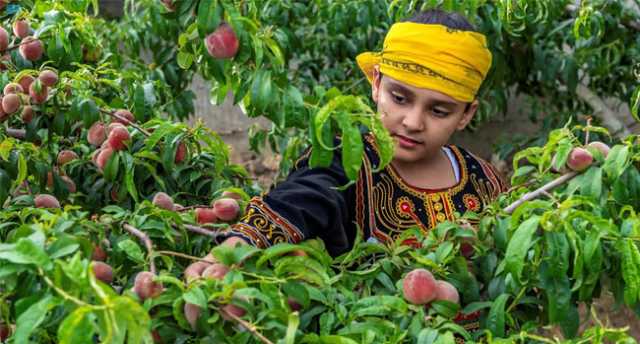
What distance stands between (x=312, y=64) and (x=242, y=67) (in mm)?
2570

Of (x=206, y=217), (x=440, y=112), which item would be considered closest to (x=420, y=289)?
(x=206, y=217)

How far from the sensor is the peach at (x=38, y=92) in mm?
2141

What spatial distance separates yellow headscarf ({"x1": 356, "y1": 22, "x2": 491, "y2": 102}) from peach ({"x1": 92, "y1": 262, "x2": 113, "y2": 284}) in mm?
802

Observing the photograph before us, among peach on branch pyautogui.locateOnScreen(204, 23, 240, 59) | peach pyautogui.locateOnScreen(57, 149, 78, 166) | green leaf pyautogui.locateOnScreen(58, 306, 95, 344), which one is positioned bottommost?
peach pyautogui.locateOnScreen(57, 149, 78, 166)

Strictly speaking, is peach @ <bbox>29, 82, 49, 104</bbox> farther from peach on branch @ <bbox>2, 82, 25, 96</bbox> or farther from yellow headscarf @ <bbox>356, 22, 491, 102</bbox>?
yellow headscarf @ <bbox>356, 22, 491, 102</bbox>

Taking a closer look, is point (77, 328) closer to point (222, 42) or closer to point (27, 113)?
point (222, 42)

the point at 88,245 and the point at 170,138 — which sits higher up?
the point at 88,245

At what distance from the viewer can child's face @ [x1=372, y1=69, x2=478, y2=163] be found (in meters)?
2.11

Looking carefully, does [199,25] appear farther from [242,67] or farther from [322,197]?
[322,197]

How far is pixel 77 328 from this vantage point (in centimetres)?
113

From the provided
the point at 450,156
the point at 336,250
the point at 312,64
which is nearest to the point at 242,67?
the point at 336,250

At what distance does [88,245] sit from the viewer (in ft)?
4.78

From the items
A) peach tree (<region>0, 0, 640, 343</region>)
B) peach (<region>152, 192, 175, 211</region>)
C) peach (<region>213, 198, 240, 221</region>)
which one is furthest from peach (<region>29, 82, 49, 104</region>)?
peach (<region>213, 198, 240, 221</region>)

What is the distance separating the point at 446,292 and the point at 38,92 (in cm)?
96
